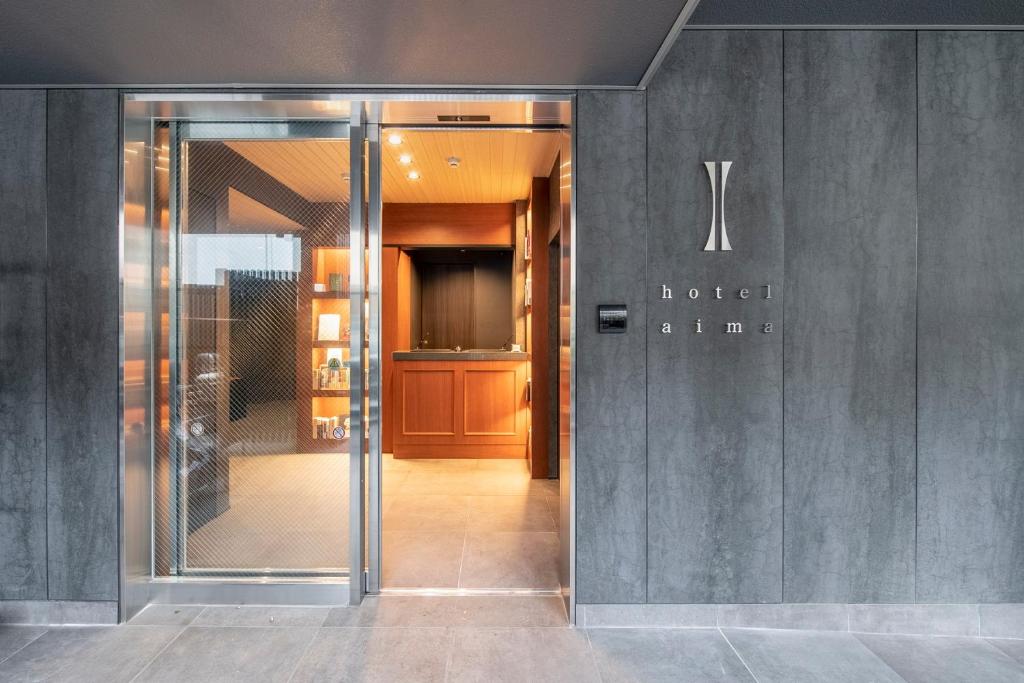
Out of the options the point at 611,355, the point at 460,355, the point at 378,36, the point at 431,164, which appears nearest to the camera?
the point at 378,36

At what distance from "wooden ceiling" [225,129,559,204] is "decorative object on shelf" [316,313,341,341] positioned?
2.02 ft

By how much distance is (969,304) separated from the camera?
2363mm

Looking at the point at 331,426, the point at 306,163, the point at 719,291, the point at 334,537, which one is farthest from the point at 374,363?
the point at 719,291

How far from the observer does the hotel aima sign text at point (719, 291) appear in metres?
2.36

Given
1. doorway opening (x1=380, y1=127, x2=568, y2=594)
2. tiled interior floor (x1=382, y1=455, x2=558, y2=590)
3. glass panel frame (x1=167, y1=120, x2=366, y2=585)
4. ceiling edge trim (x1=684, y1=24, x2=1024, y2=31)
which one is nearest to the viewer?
ceiling edge trim (x1=684, y1=24, x2=1024, y2=31)

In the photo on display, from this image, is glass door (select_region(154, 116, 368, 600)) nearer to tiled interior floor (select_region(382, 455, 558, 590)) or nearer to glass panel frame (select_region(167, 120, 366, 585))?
glass panel frame (select_region(167, 120, 366, 585))

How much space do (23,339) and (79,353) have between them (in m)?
0.28

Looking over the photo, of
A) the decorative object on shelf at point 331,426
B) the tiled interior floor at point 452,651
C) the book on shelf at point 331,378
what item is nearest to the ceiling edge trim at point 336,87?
the book on shelf at point 331,378

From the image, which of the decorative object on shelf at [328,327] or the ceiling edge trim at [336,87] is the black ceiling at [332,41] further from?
the decorative object on shelf at [328,327]

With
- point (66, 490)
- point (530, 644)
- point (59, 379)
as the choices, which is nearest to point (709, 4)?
point (530, 644)

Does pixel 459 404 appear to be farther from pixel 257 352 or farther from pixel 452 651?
pixel 452 651

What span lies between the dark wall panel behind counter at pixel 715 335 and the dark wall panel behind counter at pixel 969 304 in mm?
710

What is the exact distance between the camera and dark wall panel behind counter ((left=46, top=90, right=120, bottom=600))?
2410 millimetres

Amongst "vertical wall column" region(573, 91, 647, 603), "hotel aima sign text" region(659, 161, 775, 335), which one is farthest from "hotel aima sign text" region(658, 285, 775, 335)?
"vertical wall column" region(573, 91, 647, 603)
